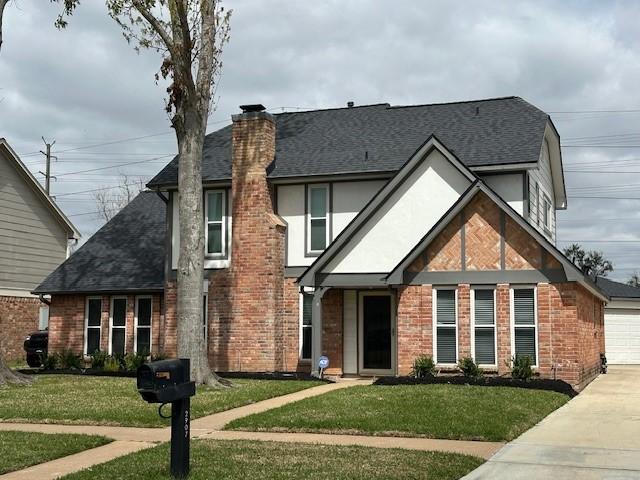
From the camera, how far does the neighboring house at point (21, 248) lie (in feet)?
98.6

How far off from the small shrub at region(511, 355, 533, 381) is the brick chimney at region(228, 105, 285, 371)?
22.6ft

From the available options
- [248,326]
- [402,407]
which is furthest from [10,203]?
[402,407]

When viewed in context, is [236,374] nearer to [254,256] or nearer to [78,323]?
[254,256]

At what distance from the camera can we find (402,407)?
1359cm

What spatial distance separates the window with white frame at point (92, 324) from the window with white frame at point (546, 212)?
14213 millimetres

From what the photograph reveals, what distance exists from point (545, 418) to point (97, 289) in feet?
51.9

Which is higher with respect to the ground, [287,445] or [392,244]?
[392,244]

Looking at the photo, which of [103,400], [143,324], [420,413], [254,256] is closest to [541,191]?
[254,256]

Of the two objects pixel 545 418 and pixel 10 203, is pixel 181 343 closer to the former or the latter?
pixel 545 418

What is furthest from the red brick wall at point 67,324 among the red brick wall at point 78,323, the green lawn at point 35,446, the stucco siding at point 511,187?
the green lawn at point 35,446

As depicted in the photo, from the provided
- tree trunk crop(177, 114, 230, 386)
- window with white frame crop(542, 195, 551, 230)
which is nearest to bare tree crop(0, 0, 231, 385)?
tree trunk crop(177, 114, 230, 386)

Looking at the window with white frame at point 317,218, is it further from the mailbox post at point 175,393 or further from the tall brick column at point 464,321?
the mailbox post at point 175,393

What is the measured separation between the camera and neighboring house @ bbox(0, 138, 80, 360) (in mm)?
30062

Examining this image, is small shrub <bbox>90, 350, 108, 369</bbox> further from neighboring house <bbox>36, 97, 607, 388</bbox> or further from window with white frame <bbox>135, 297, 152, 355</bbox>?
neighboring house <bbox>36, 97, 607, 388</bbox>
